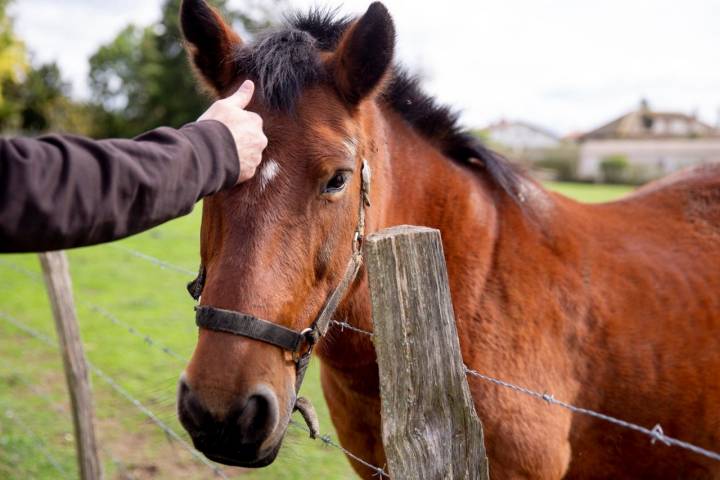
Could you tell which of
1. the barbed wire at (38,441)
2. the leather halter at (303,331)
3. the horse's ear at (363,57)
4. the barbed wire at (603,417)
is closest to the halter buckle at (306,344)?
the leather halter at (303,331)

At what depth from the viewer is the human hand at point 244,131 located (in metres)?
1.69

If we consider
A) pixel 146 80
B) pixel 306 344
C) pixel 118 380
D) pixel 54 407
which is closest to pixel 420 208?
pixel 306 344

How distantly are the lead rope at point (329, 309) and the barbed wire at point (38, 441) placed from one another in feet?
9.75

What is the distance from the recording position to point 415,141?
2756mm

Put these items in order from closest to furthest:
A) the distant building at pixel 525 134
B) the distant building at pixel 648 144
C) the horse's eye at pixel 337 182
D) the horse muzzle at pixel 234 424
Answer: the horse muzzle at pixel 234 424 < the horse's eye at pixel 337 182 < the distant building at pixel 648 144 < the distant building at pixel 525 134

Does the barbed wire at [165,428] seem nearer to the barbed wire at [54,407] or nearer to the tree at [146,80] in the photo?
the barbed wire at [54,407]

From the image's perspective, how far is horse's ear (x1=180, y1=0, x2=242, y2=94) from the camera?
2189mm

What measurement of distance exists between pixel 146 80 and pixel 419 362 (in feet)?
188

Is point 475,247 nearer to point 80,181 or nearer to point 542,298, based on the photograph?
point 542,298

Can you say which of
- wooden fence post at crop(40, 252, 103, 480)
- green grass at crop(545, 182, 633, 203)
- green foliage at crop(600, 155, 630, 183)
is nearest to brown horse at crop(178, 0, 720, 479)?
wooden fence post at crop(40, 252, 103, 480)

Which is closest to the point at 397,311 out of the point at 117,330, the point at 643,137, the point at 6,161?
the point at 6,161

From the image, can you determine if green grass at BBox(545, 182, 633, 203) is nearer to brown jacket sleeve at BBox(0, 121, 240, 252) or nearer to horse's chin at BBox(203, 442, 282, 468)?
horse's chin at BBox(203, 442, 282, 468)

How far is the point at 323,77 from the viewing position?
6.97 feet

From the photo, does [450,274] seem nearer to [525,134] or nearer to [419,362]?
[419,362]
